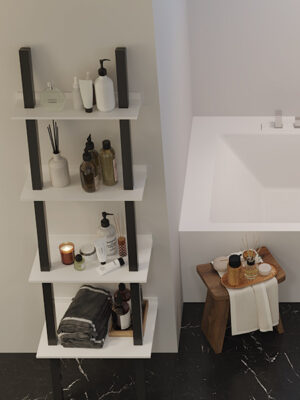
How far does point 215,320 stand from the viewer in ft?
12.8

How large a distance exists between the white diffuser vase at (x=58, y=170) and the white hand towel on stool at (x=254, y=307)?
1.06m

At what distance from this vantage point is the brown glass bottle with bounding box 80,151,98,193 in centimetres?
316

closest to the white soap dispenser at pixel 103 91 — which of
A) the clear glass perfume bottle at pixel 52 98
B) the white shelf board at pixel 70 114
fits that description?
the white shelf board at pixel 70 114

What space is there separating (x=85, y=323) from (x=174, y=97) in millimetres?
1223

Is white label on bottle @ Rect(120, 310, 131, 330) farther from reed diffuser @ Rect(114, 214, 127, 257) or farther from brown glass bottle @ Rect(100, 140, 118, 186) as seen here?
brown glass bottle @ Rect(100, 140, 118, 186)

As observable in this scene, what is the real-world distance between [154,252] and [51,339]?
1.99ft

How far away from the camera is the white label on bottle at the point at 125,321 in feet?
11.7

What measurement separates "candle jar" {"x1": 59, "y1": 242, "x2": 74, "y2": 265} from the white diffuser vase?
1.15 feet

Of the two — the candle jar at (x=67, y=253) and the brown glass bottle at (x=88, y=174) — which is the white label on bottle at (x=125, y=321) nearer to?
the candle jar at (x=67, y=253)

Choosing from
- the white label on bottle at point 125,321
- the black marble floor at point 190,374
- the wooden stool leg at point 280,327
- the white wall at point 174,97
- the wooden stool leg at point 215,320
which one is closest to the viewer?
the white wall at point 174,97

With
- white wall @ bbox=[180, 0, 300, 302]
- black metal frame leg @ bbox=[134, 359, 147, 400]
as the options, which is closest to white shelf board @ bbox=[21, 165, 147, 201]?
black metal frame leg @ bbox=[134, 359, 147, 400]

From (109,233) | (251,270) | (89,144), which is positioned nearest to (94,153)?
(89,144)

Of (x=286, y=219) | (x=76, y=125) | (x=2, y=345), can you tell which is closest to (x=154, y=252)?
(x=76, y=125)

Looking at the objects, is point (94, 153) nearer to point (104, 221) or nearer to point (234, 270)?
point (104, 221)
